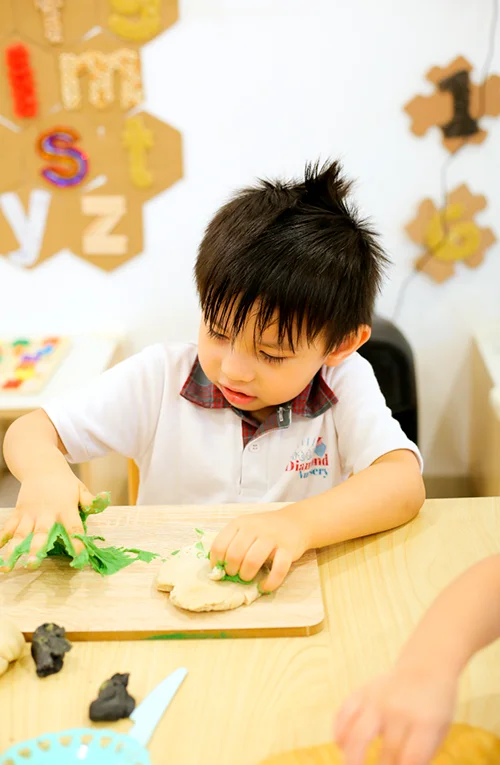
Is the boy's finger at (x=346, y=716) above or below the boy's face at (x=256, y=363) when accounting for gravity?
above

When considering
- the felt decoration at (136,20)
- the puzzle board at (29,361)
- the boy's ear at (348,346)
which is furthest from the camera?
the felt decoration at (136,20)

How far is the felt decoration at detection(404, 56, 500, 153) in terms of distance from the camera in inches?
79.0

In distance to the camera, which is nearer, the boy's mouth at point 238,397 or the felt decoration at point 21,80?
the boy's mouth at point 238,397

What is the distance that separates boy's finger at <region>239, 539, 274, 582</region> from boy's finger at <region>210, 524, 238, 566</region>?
0.9 inches

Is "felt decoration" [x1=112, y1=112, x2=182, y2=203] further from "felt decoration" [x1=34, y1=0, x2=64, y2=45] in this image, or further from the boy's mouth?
the boy's mouth

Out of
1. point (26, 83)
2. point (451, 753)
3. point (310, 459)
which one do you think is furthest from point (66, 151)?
point (451, 753)

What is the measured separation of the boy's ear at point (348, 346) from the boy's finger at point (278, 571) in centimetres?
35

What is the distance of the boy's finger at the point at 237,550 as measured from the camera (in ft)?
2.46


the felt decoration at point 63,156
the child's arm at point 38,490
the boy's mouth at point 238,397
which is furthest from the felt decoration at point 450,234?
the child's arm at point 38,490

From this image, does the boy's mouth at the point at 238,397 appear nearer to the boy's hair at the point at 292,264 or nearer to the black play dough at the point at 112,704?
the boy's hair at the point at 292,264

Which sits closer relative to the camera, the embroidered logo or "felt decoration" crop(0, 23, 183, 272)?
the embroidered logo

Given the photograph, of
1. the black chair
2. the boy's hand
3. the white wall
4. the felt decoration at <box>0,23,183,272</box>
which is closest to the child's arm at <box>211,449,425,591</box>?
the boy's hand

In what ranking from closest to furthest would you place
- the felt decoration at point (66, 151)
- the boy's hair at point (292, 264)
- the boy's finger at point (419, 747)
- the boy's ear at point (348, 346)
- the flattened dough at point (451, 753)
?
the boy's finger at point (419, 747)
the flattened dough at point (451, 753)
the boy's hair at point (292, 264)
the boy's ear at point (348, 346)
the felt decoration at point (66, 151)

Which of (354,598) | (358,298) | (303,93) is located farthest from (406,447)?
(303,93)
